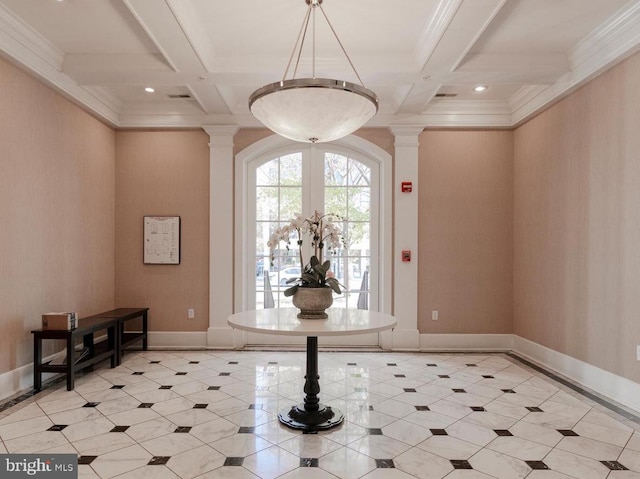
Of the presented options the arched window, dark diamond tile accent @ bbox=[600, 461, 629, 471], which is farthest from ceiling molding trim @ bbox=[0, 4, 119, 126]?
dark diamond tile accent @ bbox=[600, 461, 629, 471]

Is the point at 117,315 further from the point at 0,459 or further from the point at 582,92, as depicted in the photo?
the point at 582,92

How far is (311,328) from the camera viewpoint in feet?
9.36

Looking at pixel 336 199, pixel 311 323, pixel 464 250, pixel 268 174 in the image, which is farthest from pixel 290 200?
pixel 311 323

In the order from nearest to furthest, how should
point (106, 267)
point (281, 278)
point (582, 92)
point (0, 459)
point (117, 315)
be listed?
point (0, 459), point (582, 92), point (117, 315), point (106, 267), point (281, 278)

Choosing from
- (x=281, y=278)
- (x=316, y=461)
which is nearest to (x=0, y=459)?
(x=316, y=461)

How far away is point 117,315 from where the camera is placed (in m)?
4.95

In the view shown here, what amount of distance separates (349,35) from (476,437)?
11.3 feet

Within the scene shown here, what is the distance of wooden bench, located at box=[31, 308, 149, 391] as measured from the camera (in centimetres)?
392

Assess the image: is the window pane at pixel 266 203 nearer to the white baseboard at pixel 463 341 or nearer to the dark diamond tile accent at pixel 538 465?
the white baseboard at pixel 463 341

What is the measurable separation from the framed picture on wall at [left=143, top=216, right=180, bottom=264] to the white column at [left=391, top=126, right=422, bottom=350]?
2857mm

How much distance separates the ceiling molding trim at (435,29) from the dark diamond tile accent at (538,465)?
313 centimetres

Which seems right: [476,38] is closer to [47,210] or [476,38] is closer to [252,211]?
[252,211]

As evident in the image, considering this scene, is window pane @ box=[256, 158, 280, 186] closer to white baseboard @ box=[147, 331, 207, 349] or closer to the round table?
white baseboard @ box=[147, 331, 207, 349]

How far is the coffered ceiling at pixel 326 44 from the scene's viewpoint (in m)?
3.40
